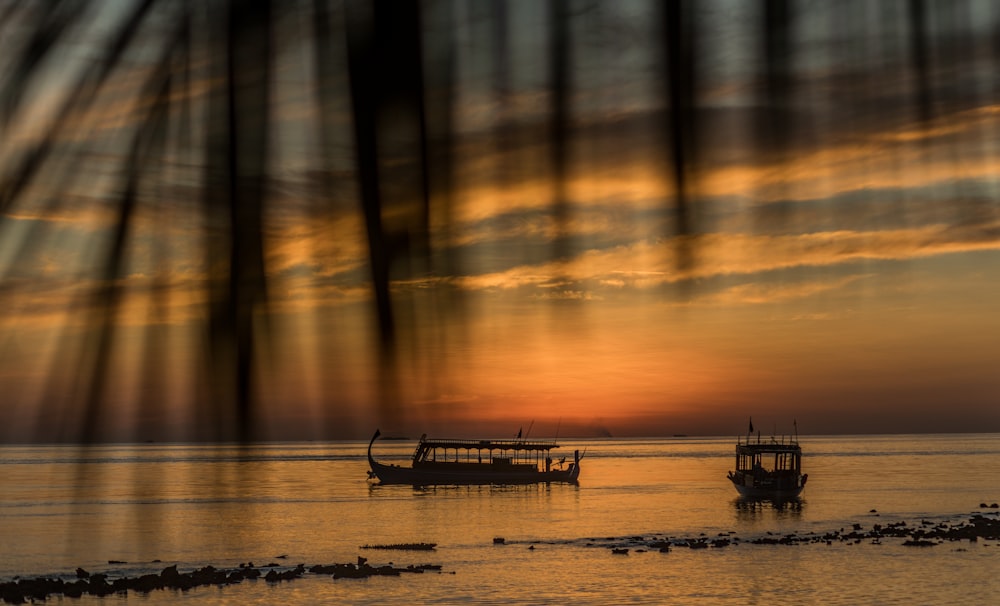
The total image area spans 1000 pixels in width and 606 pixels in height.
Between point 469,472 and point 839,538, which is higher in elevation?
point 469,472

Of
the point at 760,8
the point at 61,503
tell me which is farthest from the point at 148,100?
the point at 61,503

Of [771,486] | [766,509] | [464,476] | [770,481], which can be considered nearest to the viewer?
[770,481]

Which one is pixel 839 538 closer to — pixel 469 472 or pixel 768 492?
pixel 768 492

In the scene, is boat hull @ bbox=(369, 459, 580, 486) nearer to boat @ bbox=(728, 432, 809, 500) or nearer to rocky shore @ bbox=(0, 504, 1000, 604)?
boat @ bbox=(728, 432, 809, 500)

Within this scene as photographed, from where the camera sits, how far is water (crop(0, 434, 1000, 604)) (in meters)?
48.3

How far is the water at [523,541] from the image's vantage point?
4831cm

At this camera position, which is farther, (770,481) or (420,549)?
(770,481)

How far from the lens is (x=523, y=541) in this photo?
7012 cm

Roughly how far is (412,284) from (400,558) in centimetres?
6162

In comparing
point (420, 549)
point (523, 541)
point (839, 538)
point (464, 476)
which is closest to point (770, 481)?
point (839, 538)

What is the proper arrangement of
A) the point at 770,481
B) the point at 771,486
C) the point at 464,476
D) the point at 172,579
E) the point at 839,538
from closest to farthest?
the point at 172,579
the point at 839,538
the point at 770,481
the point at 771,486
the point at 464,476

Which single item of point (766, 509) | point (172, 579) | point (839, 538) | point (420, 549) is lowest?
point (766, 509)

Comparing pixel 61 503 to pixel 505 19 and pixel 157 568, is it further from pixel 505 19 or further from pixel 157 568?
pixel 505 19

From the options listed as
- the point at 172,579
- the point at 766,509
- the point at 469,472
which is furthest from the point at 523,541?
the point at 469,472
